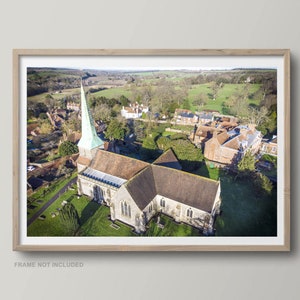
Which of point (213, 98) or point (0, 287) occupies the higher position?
point (213, 98)

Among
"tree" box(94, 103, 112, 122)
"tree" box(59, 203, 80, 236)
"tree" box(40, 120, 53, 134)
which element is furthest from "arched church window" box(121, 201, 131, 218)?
"tree" box(40, 120, 53, 134)

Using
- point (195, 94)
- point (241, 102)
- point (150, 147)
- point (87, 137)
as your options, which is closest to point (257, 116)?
point (241, 102)

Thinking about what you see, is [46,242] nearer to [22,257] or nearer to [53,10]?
[22,257]

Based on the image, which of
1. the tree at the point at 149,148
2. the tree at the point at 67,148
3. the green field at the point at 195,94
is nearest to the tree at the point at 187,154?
the tree at the point at 149,148

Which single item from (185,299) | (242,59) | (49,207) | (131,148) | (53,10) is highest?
(53,10)

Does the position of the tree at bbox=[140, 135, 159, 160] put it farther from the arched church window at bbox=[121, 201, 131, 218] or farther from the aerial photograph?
the arched church window at bbox=[121, 201, 131, 218]

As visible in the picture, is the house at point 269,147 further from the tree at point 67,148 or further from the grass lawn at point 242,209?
the tree at point 67,148

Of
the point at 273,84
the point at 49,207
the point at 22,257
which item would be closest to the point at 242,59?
the point at 273,84
